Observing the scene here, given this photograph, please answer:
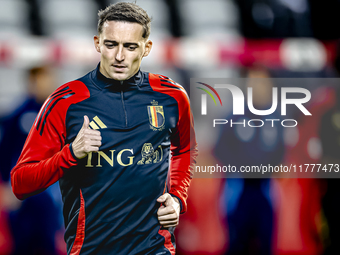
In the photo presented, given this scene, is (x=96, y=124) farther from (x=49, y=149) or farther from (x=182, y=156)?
(x=182, y=156)

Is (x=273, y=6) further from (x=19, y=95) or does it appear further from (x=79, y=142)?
(x=79, y=142)

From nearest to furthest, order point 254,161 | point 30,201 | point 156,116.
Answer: point 156,116, point 30,201, point 254,161

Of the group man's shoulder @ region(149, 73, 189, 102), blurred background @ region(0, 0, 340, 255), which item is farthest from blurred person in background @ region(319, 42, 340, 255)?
man's shoulder @ region(149, 73, 189, 102)

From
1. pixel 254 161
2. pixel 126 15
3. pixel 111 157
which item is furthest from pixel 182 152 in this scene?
pixel 254 161

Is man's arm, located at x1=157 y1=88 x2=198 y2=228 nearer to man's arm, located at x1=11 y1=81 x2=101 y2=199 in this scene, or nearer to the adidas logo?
the adidas logo

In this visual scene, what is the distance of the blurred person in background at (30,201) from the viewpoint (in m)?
2.60

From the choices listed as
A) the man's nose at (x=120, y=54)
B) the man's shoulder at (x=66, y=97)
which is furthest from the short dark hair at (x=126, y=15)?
the man's shoulder at (x=66, y=97)

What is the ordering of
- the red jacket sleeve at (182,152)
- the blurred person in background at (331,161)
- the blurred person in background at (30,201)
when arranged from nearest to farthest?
the red jacket sleeve at (182,152)
the blurred person in background at (30,201)
the blurred person in background at (331,161)

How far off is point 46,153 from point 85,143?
0.23 m

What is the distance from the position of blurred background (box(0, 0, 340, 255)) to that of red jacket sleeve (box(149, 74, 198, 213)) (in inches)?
46.0

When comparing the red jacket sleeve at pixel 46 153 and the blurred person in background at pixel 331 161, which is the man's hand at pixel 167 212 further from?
the blurred person in background at pixel 331 161

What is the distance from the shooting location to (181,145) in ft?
6.01

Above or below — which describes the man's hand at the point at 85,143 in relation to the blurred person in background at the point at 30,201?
above

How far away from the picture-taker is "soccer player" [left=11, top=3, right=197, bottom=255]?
157 cm
